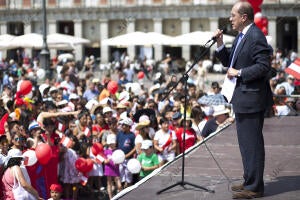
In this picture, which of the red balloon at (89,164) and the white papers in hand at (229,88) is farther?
the red balloon at (89,164)

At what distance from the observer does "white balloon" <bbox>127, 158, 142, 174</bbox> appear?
36.7ft

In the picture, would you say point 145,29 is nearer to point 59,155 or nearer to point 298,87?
point 298,87

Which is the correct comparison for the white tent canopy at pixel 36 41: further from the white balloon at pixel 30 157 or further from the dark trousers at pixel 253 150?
the dark trousers at pixel 253 150

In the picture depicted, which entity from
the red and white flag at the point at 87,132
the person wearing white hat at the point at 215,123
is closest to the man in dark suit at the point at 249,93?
the person wearing white hat at the point at 215,123

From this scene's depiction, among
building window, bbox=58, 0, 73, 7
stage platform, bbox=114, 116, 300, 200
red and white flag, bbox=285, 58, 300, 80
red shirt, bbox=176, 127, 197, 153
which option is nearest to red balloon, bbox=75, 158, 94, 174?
red shirt, bbox=176, 127, 197, 153

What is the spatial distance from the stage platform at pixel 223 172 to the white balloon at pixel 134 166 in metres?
1.54

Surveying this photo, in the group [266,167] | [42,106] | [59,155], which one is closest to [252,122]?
[266,167]

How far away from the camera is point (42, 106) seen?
13945 millimetres

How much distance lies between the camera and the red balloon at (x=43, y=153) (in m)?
9.70

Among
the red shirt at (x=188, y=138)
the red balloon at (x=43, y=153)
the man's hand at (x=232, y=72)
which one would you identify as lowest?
the red shirt at (x=188, y=138)

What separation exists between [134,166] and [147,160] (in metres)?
0.34

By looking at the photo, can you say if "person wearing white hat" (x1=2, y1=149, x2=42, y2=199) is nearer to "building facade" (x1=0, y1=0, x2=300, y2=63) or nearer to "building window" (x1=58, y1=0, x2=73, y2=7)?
"building facade" (x1=0, y1=0, x2=300, y2=63)

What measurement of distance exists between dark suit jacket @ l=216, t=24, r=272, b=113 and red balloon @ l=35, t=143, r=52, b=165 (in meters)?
3.90

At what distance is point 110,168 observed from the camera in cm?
1181
